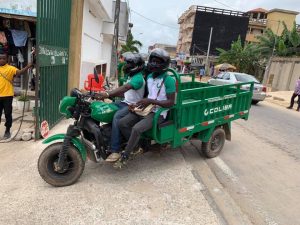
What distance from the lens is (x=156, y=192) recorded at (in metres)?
4.21

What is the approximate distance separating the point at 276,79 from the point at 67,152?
89.3ft

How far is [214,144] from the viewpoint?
6004 millimetres

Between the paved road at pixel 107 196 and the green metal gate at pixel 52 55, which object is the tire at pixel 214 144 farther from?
the green metal gate at pixel 52 55

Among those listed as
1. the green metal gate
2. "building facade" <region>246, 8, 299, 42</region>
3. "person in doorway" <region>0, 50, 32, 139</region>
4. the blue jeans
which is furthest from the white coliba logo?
"building facade" <region>246, 8, 299, 42</region>

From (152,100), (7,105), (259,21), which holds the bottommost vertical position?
(7,105)

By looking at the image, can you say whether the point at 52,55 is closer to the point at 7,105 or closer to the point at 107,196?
the point at 7,105

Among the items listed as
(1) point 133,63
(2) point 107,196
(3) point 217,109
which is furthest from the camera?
(3) point 217,109

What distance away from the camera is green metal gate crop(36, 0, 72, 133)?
5.66m

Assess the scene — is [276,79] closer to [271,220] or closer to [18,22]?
[18,22]

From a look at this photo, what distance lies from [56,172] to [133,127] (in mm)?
1212

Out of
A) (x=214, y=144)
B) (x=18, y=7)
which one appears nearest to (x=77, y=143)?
(x=214, y=144)

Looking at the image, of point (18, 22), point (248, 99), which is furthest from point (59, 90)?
point (248, 99)

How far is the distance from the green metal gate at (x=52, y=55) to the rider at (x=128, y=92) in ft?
6.46

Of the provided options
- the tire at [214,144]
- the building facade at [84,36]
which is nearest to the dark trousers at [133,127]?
the tire at [214,144]
